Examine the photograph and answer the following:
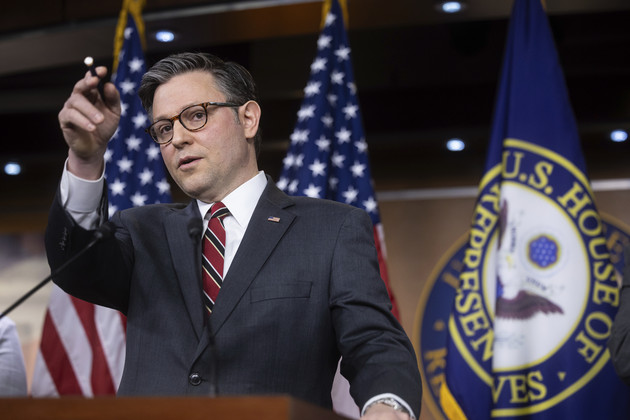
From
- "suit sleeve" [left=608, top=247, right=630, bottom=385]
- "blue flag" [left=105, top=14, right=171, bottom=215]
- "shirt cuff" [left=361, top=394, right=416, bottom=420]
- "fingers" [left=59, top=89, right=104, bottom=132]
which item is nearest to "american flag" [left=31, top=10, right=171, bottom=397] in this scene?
"blue flag" [left=105, top=14, right=171, bottom=215]

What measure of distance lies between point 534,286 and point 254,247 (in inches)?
68.6

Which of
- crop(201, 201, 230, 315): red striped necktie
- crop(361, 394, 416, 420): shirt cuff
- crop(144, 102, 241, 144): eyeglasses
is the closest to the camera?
crop(361, 394, 416, 420): shirt cuff

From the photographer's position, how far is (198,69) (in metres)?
2.04

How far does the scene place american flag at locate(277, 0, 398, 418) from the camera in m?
3.66

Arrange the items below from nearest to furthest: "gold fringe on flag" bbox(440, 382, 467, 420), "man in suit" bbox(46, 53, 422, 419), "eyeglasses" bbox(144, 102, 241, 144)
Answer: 1. "man in suit" bbox(46, 53, 422, 419)
2. "eyeglasses" bbox(144, 102, 241, 144)
3. "gold fringe on flag" bbox(440, 382, 467, 420)

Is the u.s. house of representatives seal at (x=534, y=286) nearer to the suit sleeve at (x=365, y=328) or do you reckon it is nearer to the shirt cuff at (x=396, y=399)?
the suit sleeve at (x=365, y=328)

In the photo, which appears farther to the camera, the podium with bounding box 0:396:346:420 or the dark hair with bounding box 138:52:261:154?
the dark hair with bounding box 138:52:261:154

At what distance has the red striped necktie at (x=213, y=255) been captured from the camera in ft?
6.06

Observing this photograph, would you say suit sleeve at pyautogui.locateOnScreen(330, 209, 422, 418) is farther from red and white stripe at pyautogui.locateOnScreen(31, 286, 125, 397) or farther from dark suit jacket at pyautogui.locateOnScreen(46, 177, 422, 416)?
red and white stripe at pyautogui.locateOnScreen(31, 286, 125, 397)

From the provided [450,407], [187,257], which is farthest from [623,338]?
[187,257]

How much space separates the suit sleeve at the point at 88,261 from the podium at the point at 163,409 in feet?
1.96

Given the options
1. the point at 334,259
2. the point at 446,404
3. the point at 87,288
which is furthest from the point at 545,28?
the point at 87,288

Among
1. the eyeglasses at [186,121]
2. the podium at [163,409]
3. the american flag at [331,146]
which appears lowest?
the podium at [163,409]

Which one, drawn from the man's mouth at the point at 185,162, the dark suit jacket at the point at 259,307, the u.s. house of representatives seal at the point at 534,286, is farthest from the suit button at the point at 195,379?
the u.s. house of representatives seal at the point at 534,286
